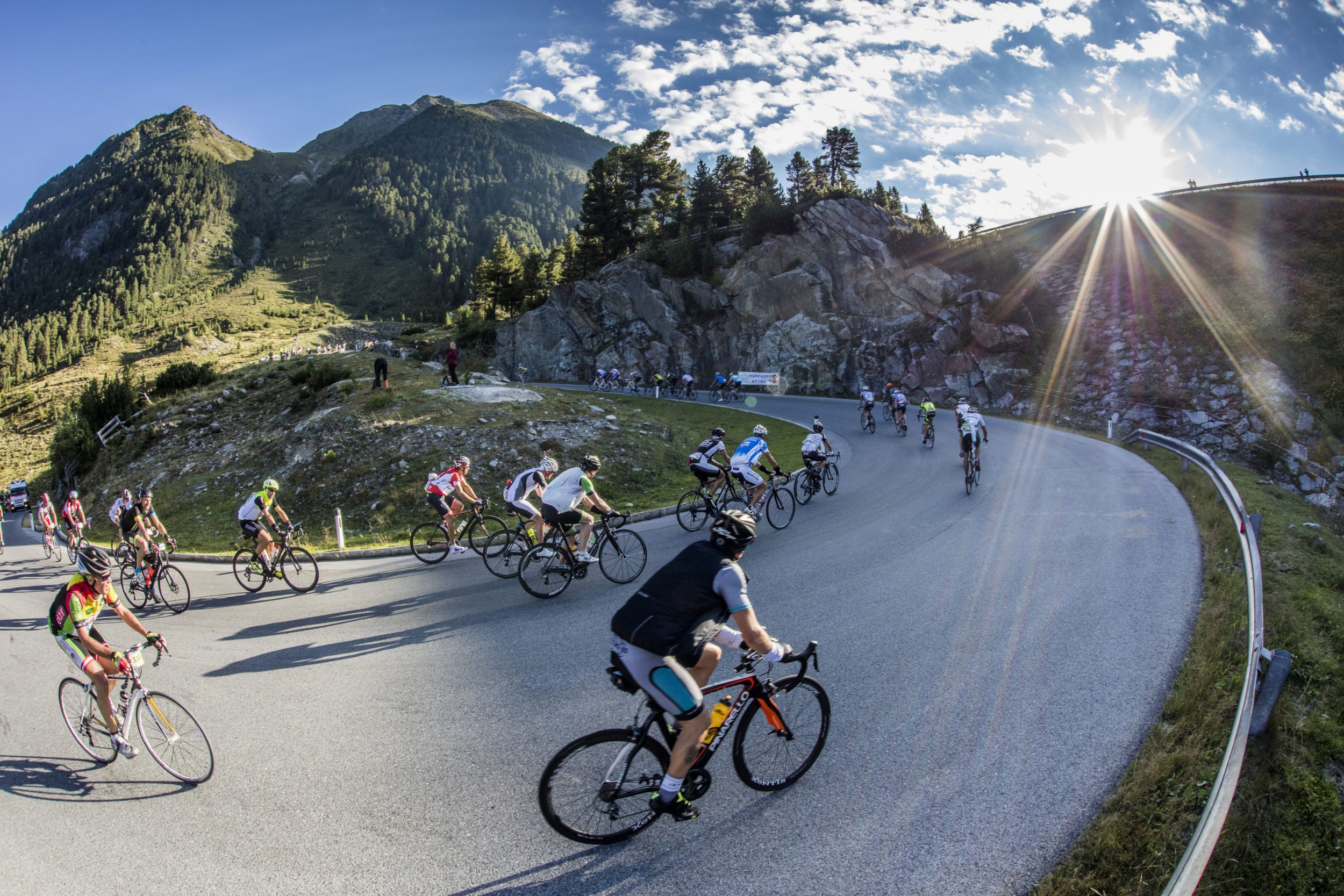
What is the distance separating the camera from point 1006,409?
3397 cm

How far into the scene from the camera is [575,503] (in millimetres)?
9312

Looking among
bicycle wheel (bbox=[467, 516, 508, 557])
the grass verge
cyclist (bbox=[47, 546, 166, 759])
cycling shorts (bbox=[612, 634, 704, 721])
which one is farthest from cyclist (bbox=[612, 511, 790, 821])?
bicycle wheel (bbox=[467, 516, 508, 557])

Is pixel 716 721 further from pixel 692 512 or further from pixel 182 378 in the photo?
pixel 182 378

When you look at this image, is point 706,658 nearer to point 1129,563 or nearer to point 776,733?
point 776,733

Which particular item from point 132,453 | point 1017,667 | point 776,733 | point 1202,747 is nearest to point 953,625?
point 1017,667

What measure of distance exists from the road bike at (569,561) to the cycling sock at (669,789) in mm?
5448

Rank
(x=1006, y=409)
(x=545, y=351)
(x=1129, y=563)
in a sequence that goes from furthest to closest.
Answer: (x=545, y=351), (x=1006, y=409), (x=1129, y=563)

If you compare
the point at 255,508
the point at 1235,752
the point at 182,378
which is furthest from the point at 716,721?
the point at 182,378

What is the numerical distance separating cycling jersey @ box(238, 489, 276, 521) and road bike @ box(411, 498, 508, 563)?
2.63 m

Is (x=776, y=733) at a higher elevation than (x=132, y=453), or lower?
lower

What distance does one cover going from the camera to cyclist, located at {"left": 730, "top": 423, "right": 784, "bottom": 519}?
1216 centimetres

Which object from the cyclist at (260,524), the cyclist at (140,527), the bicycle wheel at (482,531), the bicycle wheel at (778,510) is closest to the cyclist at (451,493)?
the bicycle wheel at (482,531)

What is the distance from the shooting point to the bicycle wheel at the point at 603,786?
4.04 metres

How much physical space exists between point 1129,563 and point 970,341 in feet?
109
